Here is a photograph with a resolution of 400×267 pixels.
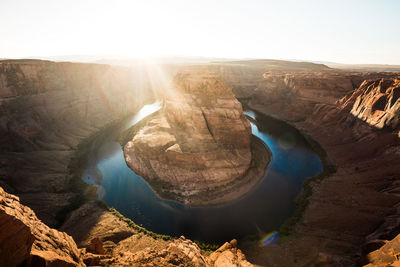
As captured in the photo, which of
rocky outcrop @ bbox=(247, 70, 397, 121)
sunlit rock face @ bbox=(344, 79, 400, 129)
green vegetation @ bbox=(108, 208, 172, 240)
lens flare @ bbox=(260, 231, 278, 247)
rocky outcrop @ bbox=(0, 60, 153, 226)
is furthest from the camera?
rocky outcrop @ bbox=(247, 70, 397, 121)

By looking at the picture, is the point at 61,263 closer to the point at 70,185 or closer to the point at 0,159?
the point at 70,185

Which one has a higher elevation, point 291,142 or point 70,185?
point 291,142

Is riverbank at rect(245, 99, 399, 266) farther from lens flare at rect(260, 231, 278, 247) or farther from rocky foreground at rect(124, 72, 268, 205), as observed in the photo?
rocky foreground at rect(124, 72, 268, 205)

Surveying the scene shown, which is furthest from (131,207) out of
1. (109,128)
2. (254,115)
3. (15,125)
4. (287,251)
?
(254,115)

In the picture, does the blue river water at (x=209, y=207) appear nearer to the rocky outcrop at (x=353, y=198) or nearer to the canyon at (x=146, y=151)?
the canyon at (x=146, y=151)

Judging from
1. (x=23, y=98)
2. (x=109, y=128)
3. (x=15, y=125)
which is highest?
(x=23, y=98)

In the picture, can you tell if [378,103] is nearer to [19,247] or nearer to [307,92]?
[307,92]

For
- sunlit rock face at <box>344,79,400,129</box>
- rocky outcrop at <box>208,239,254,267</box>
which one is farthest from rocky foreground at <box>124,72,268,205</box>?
sunlit rock face at <box>344,79,400,129</box>
